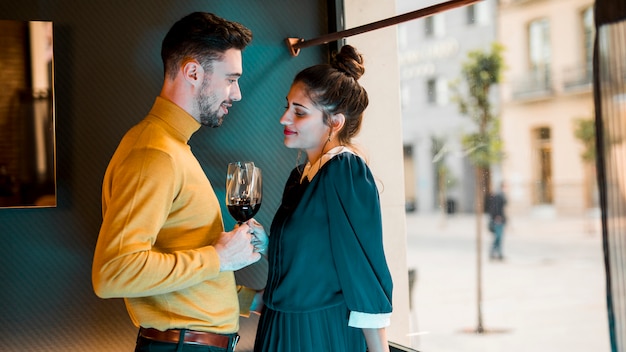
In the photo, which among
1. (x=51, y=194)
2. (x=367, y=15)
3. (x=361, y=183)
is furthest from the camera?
(x=367, y=15)

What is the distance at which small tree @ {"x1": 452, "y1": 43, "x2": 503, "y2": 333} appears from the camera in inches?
191

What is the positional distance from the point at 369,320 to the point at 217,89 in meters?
0.81

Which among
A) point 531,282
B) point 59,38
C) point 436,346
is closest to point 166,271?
point 59,38

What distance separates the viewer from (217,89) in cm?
196

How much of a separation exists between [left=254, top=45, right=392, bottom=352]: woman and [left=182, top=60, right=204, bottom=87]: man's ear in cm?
32

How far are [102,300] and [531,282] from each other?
408 cm

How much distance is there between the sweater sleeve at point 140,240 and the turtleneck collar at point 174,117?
188 mm

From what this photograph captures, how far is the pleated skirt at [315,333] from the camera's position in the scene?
6.48 feet

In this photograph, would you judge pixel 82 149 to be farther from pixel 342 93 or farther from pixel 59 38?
pixel 342 93

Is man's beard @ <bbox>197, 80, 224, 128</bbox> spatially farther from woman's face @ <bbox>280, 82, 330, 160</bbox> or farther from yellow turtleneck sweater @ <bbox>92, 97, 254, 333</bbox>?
woman's face @ <bbox>280, 82, 330, 160</bbox>

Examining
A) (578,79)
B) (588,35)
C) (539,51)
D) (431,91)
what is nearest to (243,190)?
(588,35)

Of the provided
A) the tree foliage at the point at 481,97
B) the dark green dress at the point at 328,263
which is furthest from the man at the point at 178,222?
the tree foliage at the point at 481,97

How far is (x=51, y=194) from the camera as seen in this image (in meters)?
2.57

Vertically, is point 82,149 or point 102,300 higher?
point 82,149
